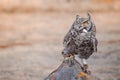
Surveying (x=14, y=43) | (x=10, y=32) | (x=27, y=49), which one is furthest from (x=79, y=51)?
(x=10, y=32)

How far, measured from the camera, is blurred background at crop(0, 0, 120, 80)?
9016 mm

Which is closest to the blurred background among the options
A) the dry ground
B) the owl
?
the dry ground

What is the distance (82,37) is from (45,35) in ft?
28.0

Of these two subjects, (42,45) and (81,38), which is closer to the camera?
(81,38)

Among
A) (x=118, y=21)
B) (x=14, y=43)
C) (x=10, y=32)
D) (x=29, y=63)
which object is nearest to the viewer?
(x=29, y=63)

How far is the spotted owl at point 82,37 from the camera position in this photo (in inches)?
204

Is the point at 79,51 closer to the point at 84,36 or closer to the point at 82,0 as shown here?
Answer: the point at 84,36

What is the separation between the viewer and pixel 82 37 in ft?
17.1

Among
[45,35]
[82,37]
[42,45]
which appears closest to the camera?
[82,37]

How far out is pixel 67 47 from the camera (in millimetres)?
5363

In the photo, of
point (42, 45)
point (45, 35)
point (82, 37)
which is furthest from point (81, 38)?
point (45, 35)

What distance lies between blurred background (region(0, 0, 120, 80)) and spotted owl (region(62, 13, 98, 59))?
1.93 ft

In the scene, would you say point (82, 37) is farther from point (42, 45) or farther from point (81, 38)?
point (42, 45)

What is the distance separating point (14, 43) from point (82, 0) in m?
6.51
